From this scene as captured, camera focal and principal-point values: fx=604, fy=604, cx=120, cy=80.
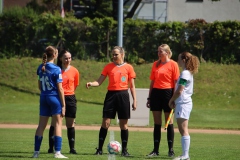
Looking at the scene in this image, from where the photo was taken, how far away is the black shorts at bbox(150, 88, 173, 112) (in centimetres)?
1209

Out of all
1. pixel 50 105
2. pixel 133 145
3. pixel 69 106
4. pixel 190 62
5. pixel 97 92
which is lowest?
pixel 133 145

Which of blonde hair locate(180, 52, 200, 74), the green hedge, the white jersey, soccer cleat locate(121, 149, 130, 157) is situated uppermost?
the green hedge

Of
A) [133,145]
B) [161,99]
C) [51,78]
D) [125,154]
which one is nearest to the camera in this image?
[51,78]

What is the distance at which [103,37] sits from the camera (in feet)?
112

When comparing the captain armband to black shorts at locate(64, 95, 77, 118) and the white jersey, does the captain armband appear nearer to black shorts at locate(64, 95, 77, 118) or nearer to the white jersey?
the white jersey

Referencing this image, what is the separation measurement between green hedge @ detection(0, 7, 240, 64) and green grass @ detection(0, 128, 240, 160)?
1496 centimetres

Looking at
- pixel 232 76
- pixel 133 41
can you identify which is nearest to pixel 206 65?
pixel 232 76

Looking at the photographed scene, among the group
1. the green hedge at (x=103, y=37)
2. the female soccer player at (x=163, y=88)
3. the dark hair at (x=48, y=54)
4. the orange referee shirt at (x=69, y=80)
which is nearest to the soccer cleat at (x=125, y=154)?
the female soccer player at (x=163, y=88)

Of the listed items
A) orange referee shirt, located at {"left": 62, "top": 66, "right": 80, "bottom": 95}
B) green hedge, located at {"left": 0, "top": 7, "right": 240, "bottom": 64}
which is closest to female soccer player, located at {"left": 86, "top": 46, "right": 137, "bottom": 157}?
orange referee shirt, located at {"left": 62, "top": 66, "right": 80, "bottom": 95}

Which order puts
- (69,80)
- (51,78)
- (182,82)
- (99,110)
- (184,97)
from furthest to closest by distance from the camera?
(99,110), (69,80), (51,78), (184,97), (182,82)

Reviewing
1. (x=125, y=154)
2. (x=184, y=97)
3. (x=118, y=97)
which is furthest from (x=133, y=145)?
(x=184, y=97)

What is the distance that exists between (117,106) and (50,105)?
1695 millimetres

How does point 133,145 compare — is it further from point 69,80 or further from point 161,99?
point 69,80

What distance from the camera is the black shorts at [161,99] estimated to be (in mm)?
12086
